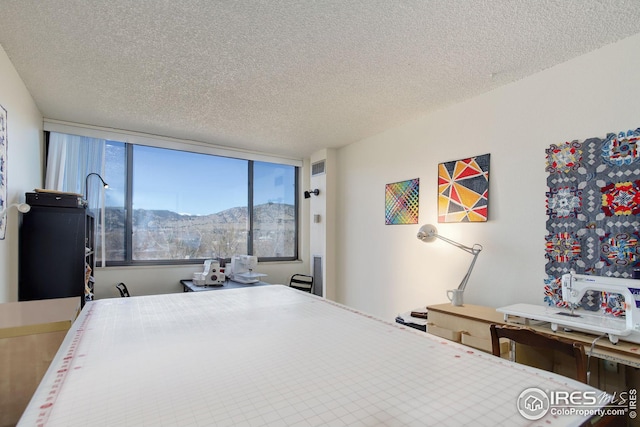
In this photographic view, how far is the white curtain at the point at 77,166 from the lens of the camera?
349cm

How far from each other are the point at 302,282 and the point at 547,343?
3614 millimetres

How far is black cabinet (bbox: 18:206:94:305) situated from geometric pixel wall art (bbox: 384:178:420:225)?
2.92 metres

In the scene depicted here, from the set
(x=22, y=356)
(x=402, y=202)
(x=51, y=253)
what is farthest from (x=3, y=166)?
(x=402, y=202)

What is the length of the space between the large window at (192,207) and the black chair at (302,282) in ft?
1.36

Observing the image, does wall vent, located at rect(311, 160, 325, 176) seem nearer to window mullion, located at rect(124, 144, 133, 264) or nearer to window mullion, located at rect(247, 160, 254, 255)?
window mullion, located at rect(247, 160, 254, 255)

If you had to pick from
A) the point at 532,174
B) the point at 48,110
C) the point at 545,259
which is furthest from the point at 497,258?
the point at 48,110

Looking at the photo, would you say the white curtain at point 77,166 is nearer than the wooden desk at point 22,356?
No

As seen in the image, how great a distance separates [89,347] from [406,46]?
7.26 feet

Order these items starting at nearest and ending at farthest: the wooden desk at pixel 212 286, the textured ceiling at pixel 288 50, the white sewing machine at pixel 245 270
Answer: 1. the textured ceiling at pixel 288 50
2. the wooden desk at pixel 212 286
3. the white sewing machine at pixel 245 270

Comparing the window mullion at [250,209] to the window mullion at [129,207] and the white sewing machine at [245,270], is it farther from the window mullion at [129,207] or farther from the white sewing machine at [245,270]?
the window mullion at [129,207]

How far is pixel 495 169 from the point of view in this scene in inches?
104

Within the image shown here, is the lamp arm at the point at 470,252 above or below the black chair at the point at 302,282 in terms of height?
above

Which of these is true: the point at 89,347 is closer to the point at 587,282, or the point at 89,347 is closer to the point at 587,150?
the point at 587,282

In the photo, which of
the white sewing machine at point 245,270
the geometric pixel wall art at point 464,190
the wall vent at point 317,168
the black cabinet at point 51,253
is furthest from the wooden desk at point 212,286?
the geometric pixel wall art at point 464,190
